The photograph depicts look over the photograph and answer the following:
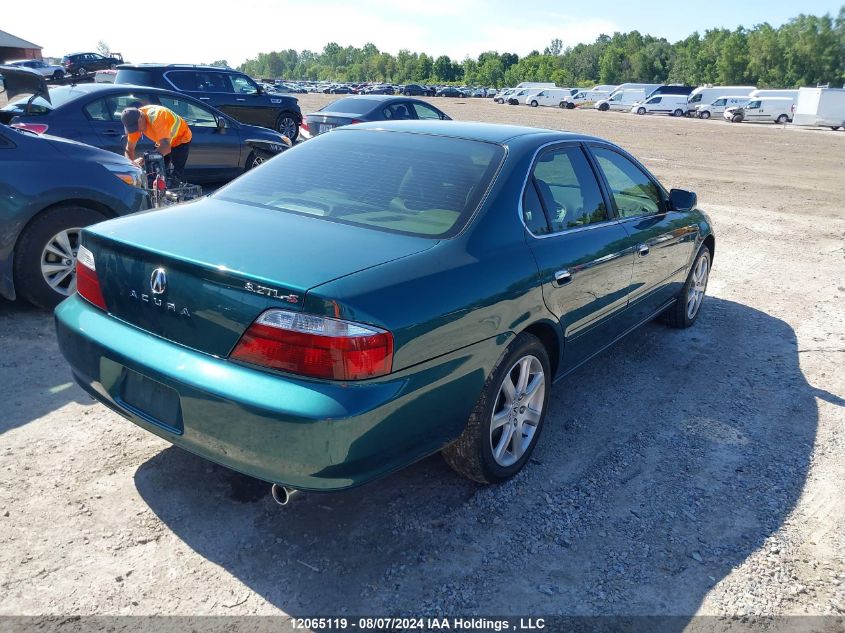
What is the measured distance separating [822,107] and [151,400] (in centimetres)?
4780

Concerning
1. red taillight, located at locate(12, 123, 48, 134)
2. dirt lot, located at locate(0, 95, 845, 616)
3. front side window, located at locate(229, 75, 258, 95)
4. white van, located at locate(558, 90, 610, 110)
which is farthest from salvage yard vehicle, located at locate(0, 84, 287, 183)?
white van, located at locate(558, 90, 610, 110)

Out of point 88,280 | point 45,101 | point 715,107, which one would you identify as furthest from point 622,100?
point 88,280

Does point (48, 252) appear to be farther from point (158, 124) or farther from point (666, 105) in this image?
point (666, 105)

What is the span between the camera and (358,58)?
19800cm

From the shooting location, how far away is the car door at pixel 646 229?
444 centimetres

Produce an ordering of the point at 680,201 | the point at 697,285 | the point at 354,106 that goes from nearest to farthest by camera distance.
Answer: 1. the point at 680,201
2. the point at 697,285
3. the point at 354,106

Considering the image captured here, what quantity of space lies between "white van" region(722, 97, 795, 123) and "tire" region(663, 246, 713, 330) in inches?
1830

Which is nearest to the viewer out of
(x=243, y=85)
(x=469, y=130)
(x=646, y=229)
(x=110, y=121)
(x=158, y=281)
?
(x=158, y=281)

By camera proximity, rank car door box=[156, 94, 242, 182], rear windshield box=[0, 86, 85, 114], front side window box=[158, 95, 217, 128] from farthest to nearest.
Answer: car door box=[156, 94, 242, 182] → front side window box=[158, 95, 217, 128] → rear windshield box=[0, 86, 85, 114]

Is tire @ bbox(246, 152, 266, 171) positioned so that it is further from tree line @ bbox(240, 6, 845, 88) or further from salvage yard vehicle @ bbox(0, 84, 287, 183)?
tree line @ bbox(240, 6, 845, 88)

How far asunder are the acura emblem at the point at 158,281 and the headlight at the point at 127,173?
10.4 feet

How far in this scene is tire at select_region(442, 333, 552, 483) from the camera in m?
3.12

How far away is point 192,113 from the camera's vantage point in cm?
968

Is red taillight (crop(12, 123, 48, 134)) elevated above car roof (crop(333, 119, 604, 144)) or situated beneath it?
situated beneath
